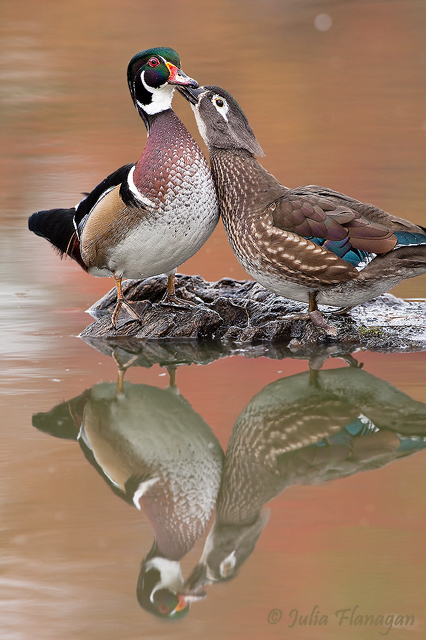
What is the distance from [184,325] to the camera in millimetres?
4676

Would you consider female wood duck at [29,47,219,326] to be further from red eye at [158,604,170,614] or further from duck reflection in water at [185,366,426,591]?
red eye at [158,604,170,614]

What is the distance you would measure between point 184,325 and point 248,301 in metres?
0.50

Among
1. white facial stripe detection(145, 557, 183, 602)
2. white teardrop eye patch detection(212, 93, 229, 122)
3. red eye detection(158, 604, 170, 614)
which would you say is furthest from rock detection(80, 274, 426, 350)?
red eye detection(158, 604, 170, 614)

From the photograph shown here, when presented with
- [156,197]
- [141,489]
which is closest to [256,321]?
[156,197]

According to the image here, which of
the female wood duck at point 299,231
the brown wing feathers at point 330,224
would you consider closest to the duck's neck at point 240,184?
the female wood duck at point 299,231

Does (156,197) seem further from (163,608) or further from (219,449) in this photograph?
(163,608)

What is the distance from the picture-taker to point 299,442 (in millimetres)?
3209

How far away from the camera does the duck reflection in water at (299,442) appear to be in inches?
100

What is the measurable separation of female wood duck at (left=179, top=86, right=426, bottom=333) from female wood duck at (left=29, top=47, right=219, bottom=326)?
13 centimetres

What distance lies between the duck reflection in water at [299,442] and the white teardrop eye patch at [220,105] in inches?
57.1

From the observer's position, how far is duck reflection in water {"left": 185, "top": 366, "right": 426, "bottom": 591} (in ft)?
8.37

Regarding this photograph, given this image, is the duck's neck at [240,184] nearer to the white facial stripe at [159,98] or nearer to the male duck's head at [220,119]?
the male duck's head at [220,119]

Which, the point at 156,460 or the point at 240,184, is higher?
the point at 240,184

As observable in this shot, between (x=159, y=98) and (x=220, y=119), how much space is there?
0.34 m
